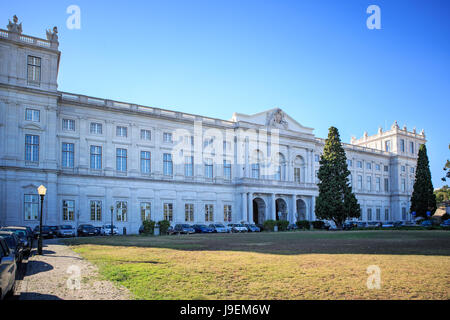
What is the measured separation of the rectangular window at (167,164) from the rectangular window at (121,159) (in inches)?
240

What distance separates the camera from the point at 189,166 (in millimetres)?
60656

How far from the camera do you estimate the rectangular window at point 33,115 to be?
45.6m

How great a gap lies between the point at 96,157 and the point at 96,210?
7.33m

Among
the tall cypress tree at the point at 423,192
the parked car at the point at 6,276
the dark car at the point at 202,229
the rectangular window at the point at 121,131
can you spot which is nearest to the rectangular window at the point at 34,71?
the rectangular window at the point at 121,131

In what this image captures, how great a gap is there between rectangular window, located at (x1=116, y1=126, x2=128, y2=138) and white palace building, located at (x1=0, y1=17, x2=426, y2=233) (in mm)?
144

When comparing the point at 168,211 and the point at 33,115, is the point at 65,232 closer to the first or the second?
the point at 33,115

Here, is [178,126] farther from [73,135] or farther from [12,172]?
[12,172]

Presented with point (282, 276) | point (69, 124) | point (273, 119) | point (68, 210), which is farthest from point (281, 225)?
point (282, 276)

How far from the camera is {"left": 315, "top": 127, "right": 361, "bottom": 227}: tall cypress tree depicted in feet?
180

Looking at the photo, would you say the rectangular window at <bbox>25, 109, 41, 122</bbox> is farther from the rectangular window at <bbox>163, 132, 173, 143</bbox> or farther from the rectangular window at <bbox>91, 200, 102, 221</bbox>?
the rectangular window at <bbox>163, 132, 173, 143</bbox>

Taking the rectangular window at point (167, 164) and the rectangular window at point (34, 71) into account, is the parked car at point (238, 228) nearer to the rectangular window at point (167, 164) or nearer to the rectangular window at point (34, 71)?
the rectangular window at point (167, 164)

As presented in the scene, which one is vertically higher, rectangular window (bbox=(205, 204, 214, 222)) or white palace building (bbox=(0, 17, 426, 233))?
white palace building (bbox=(0, 17, 426, 233))

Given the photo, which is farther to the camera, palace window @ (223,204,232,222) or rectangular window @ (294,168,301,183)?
rectangular window @ (294,168,301,183)

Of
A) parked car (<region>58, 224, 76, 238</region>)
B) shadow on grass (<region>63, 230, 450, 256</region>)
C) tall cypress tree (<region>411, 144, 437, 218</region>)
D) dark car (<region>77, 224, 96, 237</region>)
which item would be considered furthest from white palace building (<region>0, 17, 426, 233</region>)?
shadow on grass (<region>63, 230, 450, 256</region>)
